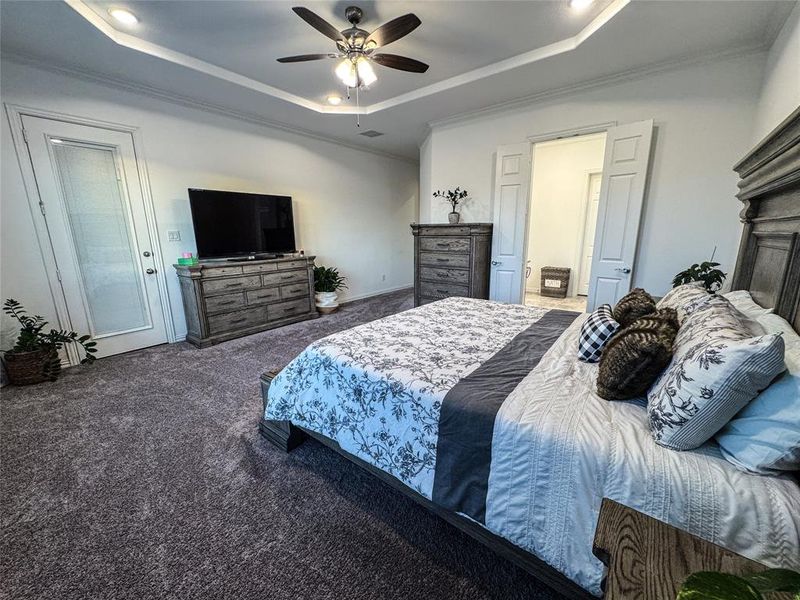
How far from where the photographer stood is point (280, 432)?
1.90 metres

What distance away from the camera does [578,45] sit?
260 centimetres

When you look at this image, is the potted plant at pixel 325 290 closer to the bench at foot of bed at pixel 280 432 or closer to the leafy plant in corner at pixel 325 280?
the leafy plant in corner at pixel 325 280

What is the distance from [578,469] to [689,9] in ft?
10.3

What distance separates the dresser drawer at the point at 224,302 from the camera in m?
3.53

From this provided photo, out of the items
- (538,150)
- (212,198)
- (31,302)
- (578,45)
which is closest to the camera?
(578,45)

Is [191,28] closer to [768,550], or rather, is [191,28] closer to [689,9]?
[689,9]

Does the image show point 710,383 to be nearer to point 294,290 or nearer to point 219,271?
point 219,271

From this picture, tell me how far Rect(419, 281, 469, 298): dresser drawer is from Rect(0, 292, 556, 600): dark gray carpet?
8.48 feet

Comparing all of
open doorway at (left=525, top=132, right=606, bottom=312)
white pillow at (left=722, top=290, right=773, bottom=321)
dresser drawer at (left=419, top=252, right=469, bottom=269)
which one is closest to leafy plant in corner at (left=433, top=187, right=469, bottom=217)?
dresser drawer at (left=419, top=252, right=469, bottom=269)

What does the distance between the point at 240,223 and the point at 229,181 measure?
61cm

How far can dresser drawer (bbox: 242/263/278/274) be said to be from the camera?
380cm

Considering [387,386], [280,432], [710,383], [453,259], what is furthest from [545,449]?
[453,259]

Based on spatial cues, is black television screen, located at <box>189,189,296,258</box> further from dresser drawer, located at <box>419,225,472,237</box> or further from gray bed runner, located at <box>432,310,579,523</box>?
gray bed runner, located at <box>432,310,579,523</box>

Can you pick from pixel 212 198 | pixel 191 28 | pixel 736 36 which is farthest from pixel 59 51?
pixel 736 36
